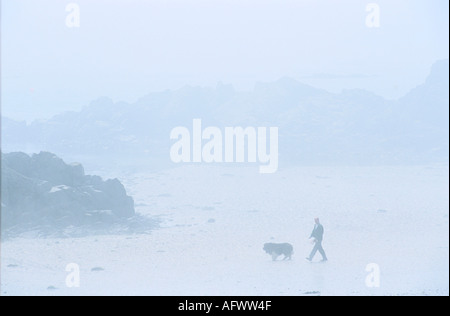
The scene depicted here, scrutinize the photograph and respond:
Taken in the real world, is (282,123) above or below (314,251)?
above

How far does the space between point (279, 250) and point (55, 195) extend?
3.71 m

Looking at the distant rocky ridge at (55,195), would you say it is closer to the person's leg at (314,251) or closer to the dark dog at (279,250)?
the dark dog at (279,250)

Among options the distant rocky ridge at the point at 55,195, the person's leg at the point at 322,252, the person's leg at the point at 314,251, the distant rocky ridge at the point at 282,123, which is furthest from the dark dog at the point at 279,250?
the distant rocky ridge at the point at 55,195

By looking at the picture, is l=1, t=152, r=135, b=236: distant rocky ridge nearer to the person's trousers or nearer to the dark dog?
the dark dog

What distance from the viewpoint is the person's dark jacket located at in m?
8.89

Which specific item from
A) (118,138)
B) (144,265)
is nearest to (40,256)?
(144,265)

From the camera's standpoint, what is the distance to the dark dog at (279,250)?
8883 millimetres

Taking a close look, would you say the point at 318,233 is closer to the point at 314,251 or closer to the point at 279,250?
the point at 314,251

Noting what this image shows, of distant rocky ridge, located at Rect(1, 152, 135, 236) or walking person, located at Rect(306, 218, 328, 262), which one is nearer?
walking person, located at Rect(306, 218, 328, 262)

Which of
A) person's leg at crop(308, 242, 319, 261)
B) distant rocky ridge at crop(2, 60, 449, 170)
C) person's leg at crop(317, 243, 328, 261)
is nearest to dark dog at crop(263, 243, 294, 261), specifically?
person's leg at crop(308, 242, 319, 261)

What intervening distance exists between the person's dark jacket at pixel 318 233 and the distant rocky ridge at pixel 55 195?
2.86 meters

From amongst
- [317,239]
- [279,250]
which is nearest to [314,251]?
[317,239]

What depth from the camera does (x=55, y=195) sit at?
32.4ft

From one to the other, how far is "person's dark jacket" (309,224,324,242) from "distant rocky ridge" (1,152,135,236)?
2858mm
